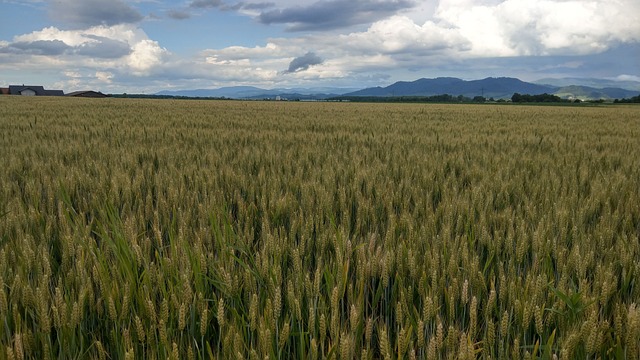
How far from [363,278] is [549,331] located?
621 mm

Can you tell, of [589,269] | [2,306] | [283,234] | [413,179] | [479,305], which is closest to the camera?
[2,306]

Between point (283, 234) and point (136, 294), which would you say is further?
point (283, 234)

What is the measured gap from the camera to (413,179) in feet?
12.0

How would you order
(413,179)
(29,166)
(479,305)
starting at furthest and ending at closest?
(29,166), (413,179), (479,305)

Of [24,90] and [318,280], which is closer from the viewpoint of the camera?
[318,280]

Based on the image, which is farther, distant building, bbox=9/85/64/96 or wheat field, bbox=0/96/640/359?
distant building, bbox=9/85/64/96

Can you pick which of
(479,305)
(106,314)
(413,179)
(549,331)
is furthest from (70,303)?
A: (413,179)

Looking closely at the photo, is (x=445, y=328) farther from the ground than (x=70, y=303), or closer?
closer

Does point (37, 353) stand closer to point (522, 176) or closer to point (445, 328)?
point (445, 328)

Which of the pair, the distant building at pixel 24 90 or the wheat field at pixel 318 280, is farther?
the distant building at pixel 24 90

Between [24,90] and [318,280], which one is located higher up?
[24,90]

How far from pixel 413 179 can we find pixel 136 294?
8.59 ft

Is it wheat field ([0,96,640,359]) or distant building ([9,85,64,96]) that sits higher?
distant building ([9,85,64,96])

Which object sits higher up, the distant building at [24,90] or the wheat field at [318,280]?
the distant building at [24,90]
